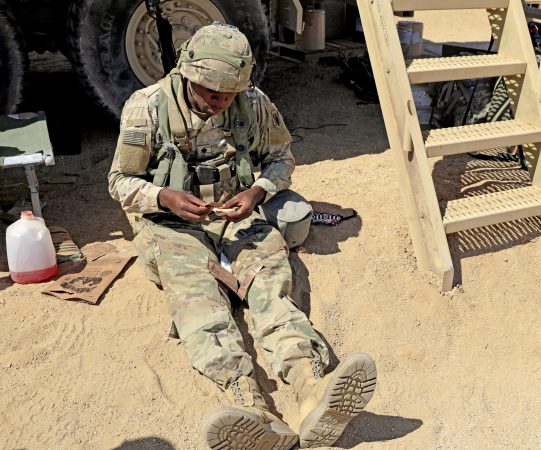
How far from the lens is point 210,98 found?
3.38 meters

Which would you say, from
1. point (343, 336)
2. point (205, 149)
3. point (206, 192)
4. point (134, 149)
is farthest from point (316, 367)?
point (134, 149)

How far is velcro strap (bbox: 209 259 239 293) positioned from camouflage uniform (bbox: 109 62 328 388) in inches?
0.4

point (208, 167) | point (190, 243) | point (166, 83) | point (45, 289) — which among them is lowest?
point (45, 289)

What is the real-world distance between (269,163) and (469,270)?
48.1 inches

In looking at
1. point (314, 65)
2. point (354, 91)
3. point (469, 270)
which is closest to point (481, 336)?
point (469, 270)

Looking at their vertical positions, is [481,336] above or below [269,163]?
below

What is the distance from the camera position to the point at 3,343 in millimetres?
3297

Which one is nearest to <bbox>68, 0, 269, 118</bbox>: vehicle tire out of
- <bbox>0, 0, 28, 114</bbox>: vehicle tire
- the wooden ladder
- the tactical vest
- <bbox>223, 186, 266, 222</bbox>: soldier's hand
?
<bbox>0, 0, 28, 114</bbox>: vehicle tire

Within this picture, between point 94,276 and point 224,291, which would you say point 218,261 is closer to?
point 224,291

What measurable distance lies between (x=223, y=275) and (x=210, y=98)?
83cm

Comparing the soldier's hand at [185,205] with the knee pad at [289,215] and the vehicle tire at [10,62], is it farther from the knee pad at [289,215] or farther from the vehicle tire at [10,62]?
the vehicle tire at [10,62]

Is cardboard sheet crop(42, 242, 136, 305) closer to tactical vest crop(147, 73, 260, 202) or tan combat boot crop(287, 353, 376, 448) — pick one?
tactical vest crop(147, 73, 260, 202)

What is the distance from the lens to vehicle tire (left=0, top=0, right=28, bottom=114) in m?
4.75

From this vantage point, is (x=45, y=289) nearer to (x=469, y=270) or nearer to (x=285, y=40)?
(x=469, y=270)
